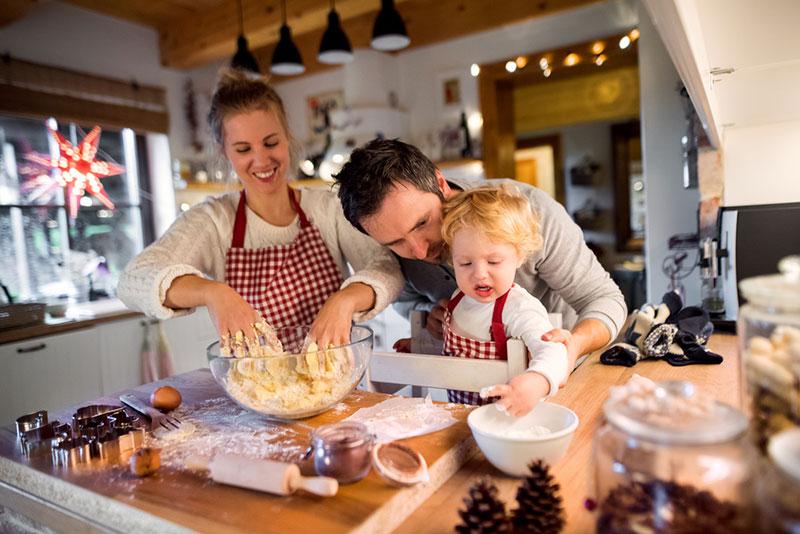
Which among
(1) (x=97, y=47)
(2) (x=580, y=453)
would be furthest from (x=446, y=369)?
(1) (x=97, y=47)

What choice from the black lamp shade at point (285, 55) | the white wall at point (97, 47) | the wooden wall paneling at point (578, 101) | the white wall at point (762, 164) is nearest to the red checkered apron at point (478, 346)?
the white wall at point (762, 164)

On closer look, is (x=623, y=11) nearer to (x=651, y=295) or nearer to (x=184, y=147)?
(x=651, y=295)

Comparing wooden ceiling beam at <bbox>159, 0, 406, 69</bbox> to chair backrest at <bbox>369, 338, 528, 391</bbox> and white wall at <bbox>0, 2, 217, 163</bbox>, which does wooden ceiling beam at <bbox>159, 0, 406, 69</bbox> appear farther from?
chair backrest at <bbox>369, 338, 528, 391</bbox>

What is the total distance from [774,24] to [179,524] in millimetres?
1094

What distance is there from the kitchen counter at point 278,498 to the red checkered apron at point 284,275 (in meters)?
0.51

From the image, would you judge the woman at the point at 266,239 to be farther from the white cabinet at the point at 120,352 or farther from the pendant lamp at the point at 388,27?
the white cabinet at the point at 120,352

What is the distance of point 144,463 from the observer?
762 millimetres

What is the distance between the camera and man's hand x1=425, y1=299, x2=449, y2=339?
1350 mm

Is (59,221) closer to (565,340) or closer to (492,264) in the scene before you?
(492,264)

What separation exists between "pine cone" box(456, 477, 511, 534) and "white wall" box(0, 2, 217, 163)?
12.2 feet

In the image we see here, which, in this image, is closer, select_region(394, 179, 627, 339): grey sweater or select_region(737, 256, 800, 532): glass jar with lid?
select_region(737, 256, 800, 532): glass jar with lid

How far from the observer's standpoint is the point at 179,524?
0.63m

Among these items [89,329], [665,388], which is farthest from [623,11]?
[89,329]

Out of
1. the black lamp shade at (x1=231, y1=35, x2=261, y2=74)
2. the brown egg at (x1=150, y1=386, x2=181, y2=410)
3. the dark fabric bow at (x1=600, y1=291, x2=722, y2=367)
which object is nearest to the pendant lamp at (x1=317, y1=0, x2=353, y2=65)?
the black lamp shade at (x1=231, y1=35, x2=261, y2=74)
